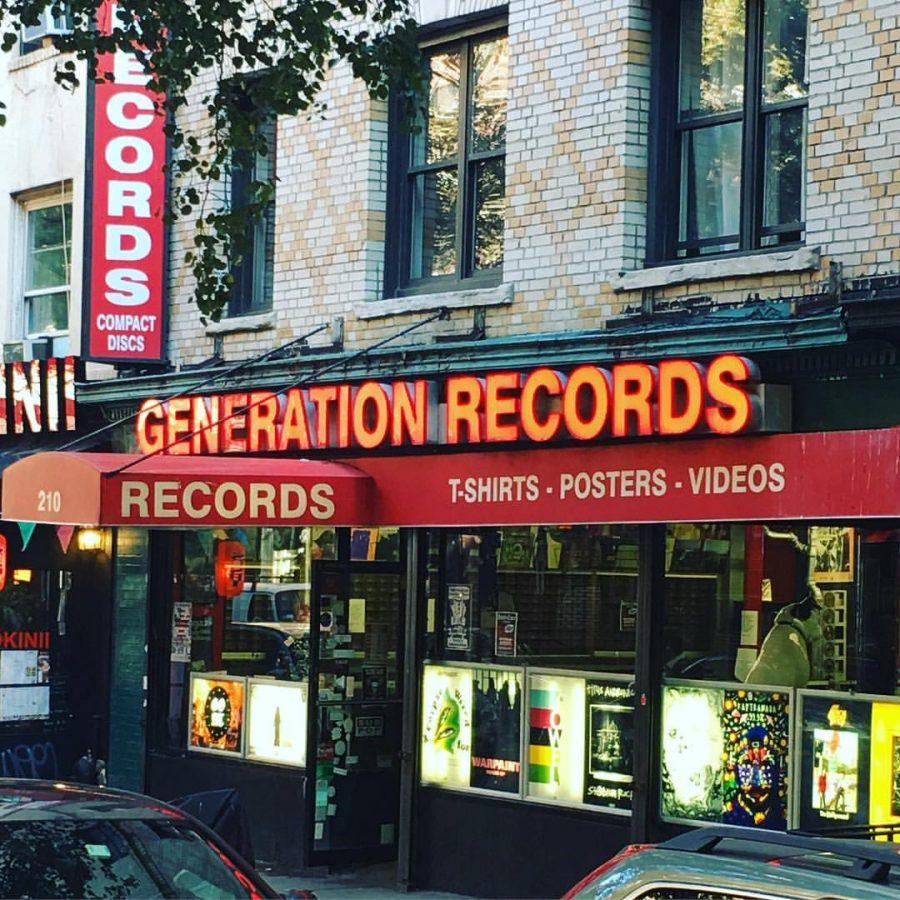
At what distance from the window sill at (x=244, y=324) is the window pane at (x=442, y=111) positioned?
6.24 feet

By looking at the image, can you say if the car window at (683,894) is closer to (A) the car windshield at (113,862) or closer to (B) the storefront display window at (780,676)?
(A) the car windshield at (113,862)

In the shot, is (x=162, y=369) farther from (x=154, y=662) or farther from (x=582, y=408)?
(x=582, y=408)

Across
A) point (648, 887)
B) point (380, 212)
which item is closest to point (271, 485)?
point (380, 212)

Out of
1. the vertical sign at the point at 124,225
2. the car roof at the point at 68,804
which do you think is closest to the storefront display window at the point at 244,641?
the vertical sign at the point at 124,225

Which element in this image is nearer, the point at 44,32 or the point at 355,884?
the point at 355,884

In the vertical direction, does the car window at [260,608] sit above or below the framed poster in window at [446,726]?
above

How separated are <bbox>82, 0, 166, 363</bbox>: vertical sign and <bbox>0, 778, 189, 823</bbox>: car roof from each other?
906 centimetres

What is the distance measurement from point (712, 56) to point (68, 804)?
289 inches

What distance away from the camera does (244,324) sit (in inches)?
597

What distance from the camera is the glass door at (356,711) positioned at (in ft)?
45.7

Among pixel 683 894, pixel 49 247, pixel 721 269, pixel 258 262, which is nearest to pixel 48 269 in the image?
pixel 49 247

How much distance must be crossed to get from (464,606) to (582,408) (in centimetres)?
249

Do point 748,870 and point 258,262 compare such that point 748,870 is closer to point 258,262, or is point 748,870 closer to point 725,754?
point 725,754

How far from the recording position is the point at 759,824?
36.6ft
